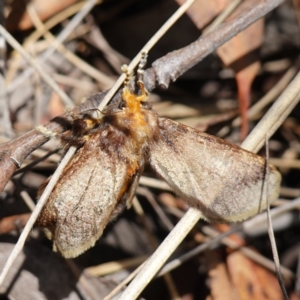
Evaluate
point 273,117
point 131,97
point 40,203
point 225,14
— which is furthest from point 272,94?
point 40,203

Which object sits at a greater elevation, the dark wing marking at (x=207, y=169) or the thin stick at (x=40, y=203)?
the thin stick at (x=40, y=203)

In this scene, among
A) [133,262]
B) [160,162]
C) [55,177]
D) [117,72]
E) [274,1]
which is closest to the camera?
[55,177]

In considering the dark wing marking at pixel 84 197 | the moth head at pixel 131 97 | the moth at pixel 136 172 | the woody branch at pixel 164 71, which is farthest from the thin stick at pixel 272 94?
the dark wing marking at pixel 84 197

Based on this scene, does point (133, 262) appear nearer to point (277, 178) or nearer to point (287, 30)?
point (277, 178)

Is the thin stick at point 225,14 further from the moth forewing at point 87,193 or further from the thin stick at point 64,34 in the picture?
the moth forewing at point 87,193

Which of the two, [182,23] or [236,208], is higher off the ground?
[182,23]

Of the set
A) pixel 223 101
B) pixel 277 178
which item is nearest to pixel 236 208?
pixel 277 178

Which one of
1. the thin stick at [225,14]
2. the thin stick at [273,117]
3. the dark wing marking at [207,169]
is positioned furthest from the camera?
the thin stick at [225,14]
